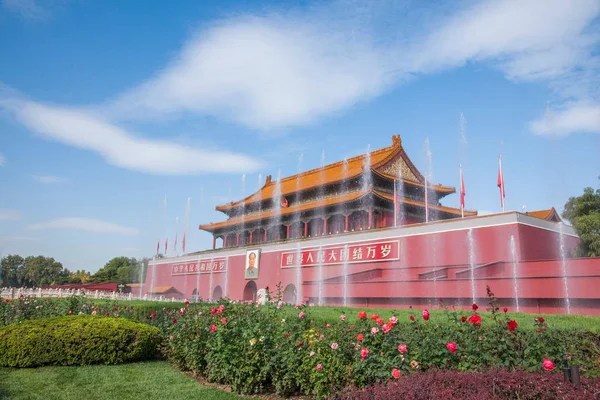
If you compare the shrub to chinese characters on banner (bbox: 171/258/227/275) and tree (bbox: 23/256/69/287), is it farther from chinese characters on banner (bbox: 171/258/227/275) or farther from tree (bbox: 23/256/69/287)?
tree (bbox: 23/256/69/287)

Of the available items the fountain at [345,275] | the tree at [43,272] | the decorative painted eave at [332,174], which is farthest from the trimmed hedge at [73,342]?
the tree at [43,272]

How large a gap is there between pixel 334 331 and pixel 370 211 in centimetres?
1730

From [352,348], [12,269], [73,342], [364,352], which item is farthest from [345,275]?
[12,269]

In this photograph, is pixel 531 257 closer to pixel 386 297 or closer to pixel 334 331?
pixel 386 297

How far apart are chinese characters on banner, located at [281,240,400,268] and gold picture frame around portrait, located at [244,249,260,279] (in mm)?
2248

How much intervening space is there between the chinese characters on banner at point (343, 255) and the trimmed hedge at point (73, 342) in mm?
12788

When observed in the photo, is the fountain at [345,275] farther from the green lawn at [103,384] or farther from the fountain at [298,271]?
the green lawn at [103,384]

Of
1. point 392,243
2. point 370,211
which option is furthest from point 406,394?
point 370,211

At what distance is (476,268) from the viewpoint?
15.4m

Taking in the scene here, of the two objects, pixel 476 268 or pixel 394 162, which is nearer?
pixel 476 268

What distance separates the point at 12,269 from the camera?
58375 mm

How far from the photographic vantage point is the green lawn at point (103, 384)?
5469 mm

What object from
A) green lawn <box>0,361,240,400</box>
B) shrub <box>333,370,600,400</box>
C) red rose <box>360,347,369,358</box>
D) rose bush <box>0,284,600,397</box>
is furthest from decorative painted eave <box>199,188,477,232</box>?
shrub <box>333,370,600,400</box>

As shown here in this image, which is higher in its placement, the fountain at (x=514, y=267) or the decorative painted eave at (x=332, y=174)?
the decorative painted eave at (x=332, y=174)
